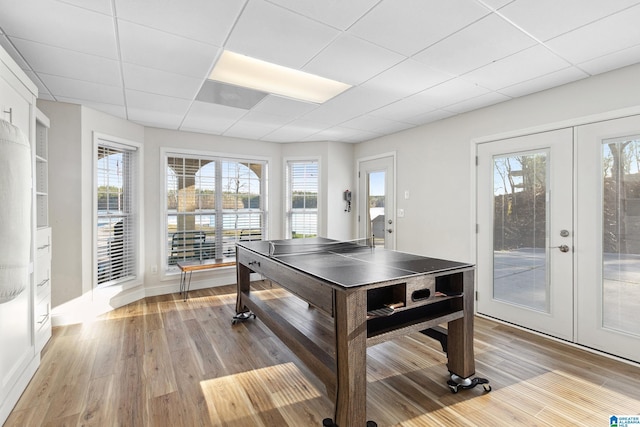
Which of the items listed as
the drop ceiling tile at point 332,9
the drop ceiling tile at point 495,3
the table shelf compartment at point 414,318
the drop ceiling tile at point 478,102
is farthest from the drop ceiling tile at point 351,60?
the table shelf compartment at point 414,318

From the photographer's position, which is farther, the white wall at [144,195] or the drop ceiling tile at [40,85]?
the white wall at [144,195]

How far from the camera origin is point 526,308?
3.20 meters

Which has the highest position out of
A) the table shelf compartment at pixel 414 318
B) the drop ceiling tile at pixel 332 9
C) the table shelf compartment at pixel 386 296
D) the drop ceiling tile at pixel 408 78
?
the drop ceiling tile at pixel 408 78

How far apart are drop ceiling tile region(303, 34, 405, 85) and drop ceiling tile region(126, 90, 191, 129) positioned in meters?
1.69

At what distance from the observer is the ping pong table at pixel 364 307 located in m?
1.71

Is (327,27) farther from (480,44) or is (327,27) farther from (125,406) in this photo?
(125,406)

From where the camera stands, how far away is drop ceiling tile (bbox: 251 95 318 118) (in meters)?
3.38

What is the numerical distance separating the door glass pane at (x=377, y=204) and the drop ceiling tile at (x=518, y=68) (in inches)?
93.5

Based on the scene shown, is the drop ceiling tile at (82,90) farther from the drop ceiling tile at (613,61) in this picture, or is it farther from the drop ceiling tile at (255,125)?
the drop ceiling tile at (613,61)

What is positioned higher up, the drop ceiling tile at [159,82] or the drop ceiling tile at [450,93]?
the drop ceiling tile at [159,82]

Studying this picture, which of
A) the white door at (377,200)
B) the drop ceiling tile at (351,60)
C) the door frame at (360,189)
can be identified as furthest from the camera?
the white door at (377,200)

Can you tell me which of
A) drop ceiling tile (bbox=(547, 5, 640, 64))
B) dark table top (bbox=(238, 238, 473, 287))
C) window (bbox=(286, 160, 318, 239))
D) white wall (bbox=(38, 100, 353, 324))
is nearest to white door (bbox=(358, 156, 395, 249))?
white wall (bbox=(38, 100, 353, 324))

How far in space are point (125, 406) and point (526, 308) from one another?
3.59m

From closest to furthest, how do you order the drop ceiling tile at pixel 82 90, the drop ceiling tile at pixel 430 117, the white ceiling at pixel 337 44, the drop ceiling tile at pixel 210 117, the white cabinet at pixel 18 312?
the white ceiling at pixel 337 44 → the white cabinet at pixel 18 312 → the drop ceiling tile at pixel 82 90 → the drop ceiling tile at pixel 210 117 → the drop ceiling tile at pixel 430 117
